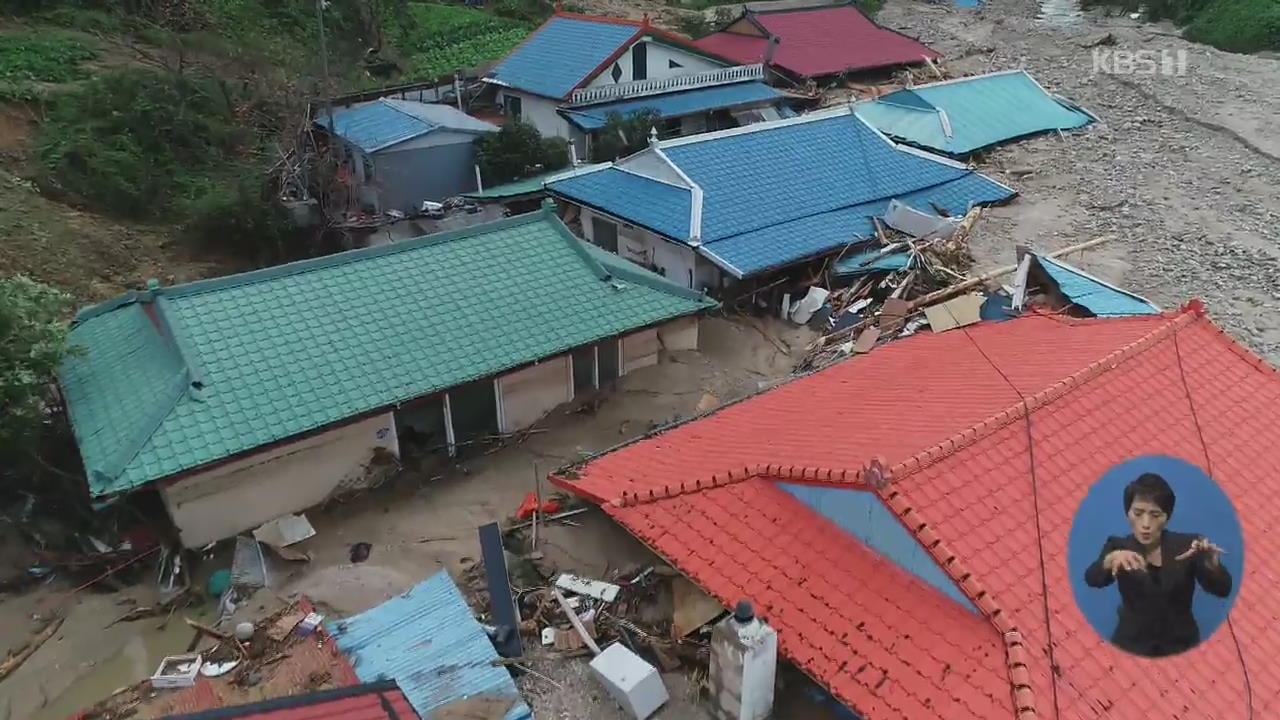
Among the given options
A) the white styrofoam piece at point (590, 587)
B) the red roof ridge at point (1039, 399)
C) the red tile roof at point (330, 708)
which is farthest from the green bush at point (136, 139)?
the red roof ridge at point (1039, 399)

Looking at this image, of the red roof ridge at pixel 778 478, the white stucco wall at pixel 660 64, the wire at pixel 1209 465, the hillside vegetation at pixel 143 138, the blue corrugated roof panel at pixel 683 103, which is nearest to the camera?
the wire at pixel 1209 465

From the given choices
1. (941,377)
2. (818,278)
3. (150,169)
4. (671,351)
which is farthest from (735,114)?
(941,377)

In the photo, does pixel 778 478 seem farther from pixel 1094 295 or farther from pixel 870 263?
pixel 870 263

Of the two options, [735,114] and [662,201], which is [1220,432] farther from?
[735,114]

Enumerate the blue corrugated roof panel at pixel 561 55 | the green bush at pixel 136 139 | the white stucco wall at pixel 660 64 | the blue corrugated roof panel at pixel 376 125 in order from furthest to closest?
1. the white stucco wall at pixel 660 64
2. the blue corrugated roof panel at pixel 561 55
3. the blue corrugated roof panel at pixel 376 125
4. the green bush at pixel 136 139

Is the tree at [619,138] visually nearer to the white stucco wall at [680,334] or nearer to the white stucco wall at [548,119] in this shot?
the white stucco wall at [548,119]

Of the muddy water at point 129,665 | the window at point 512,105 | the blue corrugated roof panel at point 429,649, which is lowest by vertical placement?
the muddy water at point 129,665
